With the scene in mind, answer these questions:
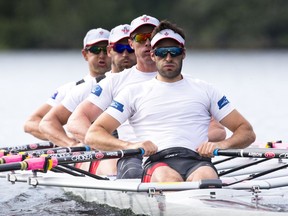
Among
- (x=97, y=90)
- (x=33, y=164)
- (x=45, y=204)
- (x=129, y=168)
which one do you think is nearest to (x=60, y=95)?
(x=45, y=204)

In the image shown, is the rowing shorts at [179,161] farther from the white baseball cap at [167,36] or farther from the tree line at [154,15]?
the tree line at [154,15]

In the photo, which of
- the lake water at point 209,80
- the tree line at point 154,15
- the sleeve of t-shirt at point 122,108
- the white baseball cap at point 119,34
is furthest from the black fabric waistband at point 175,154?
the tree line at point 154,15

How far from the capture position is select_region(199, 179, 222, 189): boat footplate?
10445 millimetres

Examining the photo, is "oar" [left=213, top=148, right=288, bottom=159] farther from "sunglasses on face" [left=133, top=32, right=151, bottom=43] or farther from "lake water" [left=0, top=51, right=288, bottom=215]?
"lake water" [left=0, top=51, right=288, bottom=215]

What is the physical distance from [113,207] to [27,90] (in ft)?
97.2

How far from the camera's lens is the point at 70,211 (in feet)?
42.9

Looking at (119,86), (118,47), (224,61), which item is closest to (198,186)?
(119,86)

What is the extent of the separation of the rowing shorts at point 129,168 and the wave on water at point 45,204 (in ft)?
1.46

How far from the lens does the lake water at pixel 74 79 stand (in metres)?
14.9

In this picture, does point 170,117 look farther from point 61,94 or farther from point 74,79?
point 74,79

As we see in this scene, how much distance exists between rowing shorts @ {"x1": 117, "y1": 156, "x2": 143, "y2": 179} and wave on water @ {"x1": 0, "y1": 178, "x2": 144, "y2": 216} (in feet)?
1.46

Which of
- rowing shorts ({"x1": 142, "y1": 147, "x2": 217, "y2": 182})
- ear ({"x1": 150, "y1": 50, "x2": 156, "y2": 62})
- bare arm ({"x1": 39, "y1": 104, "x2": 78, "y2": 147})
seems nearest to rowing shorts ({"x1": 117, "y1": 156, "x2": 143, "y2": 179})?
rowing shorts ({"x1": 142, "y1": 147, "x2": 217, "y2": 182})

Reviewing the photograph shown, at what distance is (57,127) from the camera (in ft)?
45.5

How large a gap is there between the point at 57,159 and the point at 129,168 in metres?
0.99
